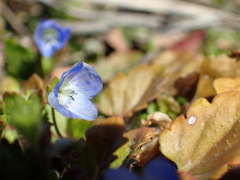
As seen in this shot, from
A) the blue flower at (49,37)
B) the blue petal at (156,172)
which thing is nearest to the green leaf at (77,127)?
the blue petal at (156,172)

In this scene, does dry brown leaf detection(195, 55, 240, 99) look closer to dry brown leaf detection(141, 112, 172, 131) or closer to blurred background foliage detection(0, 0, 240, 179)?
blurred background foliage detection(0, 0, 240, 179)

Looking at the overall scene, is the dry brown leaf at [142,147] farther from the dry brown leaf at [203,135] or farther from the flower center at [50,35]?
the flower center at [50,35]

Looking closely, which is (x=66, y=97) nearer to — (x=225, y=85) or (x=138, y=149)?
(x=138, y=149)

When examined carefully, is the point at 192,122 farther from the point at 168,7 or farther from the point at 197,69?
the point at 168,7

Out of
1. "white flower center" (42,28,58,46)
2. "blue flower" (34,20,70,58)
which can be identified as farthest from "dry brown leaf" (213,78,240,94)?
"white flower center" (42,28,58,46)

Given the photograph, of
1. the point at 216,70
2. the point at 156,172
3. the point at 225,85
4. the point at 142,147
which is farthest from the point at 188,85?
the point at 156,172
